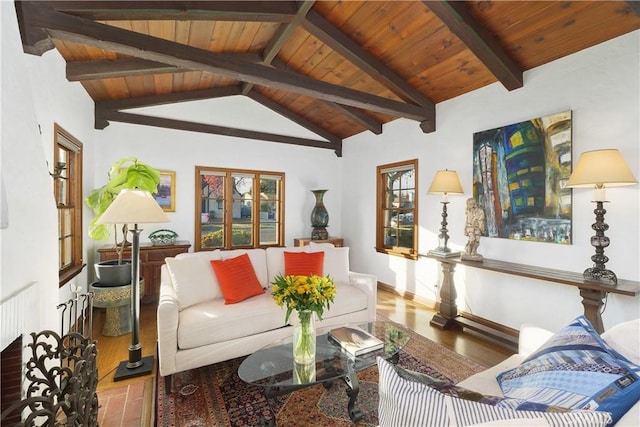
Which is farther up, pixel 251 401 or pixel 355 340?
pixel 355 340

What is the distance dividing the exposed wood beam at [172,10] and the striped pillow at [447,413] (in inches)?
115

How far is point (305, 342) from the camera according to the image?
1.84 meters

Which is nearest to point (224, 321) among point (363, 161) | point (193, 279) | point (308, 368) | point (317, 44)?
point (193, 279)

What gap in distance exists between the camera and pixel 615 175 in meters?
2.16

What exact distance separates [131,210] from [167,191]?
2.59m

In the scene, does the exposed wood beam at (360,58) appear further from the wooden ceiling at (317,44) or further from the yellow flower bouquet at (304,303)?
the yellow flower bouquet at (304,303)

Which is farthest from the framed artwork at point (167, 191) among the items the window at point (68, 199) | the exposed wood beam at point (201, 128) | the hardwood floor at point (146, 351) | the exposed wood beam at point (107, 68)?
the exposed wood beam at point (107, 68)

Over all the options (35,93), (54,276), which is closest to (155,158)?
(35,93)

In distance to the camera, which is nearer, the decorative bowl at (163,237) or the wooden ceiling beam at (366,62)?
the wooden ceiling beam at (366,62)

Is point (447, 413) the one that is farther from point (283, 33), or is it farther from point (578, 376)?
point (283, 33)

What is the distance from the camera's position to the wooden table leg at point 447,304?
3371 mm

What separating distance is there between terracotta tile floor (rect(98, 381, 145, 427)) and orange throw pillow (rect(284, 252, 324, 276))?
1493 mm

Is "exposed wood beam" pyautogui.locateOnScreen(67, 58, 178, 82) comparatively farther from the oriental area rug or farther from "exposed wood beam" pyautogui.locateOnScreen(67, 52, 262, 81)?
the oriental area rug

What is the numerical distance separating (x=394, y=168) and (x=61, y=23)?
13.1ft
